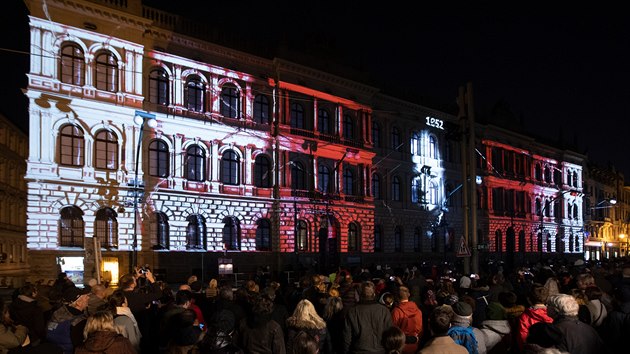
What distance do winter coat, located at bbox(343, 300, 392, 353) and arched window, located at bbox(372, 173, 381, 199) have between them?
39926 mm

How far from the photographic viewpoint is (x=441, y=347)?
19.9 feet

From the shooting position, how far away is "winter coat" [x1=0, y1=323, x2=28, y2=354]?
25.8 ft

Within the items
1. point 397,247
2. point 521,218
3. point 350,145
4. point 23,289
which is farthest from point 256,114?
point 521,218

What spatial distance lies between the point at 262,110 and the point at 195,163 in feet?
21.2

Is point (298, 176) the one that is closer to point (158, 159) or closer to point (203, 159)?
point (203, 159)

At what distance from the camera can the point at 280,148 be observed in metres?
40.2

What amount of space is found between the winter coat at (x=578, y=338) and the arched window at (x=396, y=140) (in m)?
43.9

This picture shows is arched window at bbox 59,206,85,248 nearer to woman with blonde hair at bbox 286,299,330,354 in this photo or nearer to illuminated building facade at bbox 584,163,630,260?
woman with blonde hair at bbox 286,299,330,354

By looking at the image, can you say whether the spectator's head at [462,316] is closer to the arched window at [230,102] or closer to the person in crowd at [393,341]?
the person in crowd at [393,341]

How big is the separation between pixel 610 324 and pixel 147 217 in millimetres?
28374

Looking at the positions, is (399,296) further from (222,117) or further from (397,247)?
(397,247)

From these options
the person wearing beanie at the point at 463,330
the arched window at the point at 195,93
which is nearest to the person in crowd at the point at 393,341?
the person wearing beanie at the point at 463,330

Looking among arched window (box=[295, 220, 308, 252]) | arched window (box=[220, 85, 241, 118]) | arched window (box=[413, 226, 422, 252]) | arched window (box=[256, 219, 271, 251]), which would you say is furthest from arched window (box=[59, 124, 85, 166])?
arched window (box=[413, 226, 422, 252])

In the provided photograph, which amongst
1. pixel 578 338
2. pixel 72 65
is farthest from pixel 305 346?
pixel 72 65
